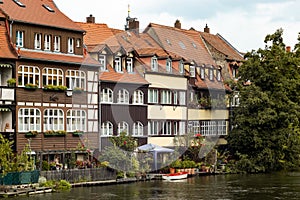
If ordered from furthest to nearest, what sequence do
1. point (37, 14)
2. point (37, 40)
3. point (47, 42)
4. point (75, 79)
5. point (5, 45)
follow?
point (75, 79), point (37, 14), point (47, 42), point (37, 40), point (5, 45)

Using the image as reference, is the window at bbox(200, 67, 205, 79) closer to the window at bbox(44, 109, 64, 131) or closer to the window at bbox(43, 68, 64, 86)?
the window at bbox(43, 68, 64, 86)

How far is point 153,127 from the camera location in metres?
55.5

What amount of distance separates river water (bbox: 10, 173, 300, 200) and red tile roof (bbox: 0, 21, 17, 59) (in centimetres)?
870

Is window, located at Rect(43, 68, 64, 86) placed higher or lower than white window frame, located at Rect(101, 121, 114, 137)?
higher

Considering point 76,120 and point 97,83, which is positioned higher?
point 97,83

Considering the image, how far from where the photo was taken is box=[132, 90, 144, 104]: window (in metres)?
53.1

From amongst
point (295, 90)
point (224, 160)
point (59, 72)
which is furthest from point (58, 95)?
point (295, 90)

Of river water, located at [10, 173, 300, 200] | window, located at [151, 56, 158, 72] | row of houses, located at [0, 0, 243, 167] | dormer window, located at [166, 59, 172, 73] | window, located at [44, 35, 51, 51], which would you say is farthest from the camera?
dormer window, located at [166, 59, 172, 73]

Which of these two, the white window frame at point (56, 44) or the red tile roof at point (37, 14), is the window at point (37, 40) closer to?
the red tile roof at point (37, 14)

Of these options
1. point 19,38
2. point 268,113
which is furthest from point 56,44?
point 268,113

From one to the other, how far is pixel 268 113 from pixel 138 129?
1074 cm

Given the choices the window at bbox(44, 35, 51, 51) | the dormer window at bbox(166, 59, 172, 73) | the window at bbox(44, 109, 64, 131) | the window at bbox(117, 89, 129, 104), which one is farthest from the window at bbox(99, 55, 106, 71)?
the dormer window at bbox(166, 59, 172, 73)

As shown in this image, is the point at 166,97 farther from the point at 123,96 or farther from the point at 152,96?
the point at 123,96

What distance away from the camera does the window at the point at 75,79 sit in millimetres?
46938
